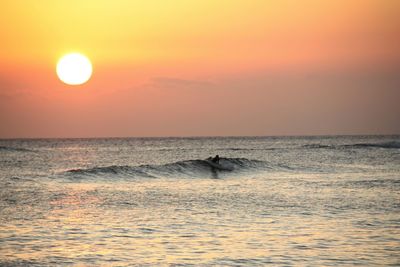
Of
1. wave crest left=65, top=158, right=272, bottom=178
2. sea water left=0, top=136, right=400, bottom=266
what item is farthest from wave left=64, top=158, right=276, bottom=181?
sea water left=0, top=136, right=400, bottom=266

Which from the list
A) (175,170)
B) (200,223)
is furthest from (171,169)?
(200,223)

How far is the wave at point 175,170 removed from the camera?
4841 cm

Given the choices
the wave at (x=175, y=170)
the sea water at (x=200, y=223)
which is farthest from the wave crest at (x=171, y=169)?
the sea water at (x=200, y=223)

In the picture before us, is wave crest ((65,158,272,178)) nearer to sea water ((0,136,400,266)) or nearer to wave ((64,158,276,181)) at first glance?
wave ((64,158,276,181))

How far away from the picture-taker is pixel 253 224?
74.1 feet

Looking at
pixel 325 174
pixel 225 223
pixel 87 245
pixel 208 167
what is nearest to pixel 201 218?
pixel 225 223

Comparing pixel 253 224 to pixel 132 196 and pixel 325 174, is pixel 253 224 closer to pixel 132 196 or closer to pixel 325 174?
pixel 132 196

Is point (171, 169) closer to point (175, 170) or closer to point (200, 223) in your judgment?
point (175, 170)

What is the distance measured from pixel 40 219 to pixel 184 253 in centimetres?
829

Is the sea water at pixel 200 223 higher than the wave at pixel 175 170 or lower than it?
lower

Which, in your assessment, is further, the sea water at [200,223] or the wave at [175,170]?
the wave at [175,170]

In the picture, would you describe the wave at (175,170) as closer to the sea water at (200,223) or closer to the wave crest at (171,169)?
the wave crest at (171,169)

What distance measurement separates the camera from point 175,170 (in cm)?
5353

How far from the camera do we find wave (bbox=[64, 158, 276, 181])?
159ft
